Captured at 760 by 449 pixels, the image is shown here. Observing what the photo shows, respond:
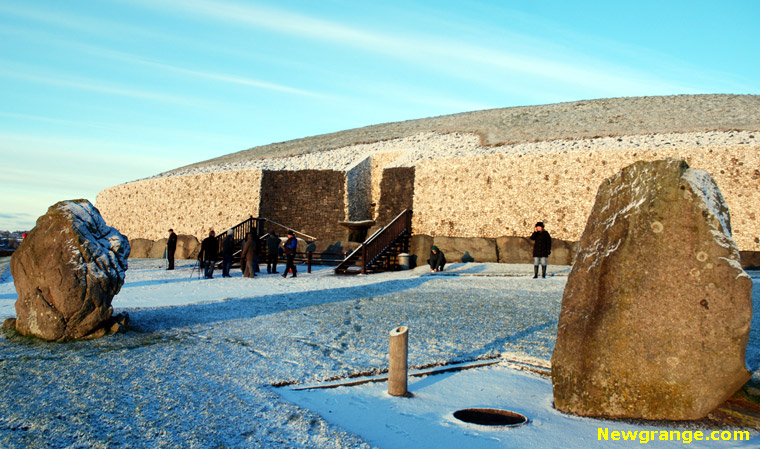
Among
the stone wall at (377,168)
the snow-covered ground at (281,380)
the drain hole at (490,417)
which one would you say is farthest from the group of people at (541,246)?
the stone wall at (377,168)

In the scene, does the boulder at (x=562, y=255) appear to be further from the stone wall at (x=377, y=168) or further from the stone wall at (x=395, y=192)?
the stone wall at (x=377, y=168)

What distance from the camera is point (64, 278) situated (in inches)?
296

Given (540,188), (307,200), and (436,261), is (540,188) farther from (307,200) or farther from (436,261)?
(307,200)

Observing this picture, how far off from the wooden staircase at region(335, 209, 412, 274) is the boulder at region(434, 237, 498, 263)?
1.45 metres

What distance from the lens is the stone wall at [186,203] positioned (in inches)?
1074

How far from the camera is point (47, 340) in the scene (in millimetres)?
A: 7324

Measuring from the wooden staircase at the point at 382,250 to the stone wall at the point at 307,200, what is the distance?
4097mm

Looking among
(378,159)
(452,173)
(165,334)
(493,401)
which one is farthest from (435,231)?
(493,401)

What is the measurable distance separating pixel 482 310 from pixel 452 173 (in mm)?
13788

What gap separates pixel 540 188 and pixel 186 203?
1751 cm

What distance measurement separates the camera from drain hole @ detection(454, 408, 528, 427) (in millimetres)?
4945

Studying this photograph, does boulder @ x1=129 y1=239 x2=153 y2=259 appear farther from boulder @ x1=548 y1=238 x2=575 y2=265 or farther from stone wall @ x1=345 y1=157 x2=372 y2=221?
boulder @ x1=548 y1=238 x2=575 y2=265

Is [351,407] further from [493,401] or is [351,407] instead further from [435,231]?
[435,231]

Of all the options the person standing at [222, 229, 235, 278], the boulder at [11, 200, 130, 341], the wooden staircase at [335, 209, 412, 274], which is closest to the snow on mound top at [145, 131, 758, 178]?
the wooden staircase at [335, 209, 412, 274]
